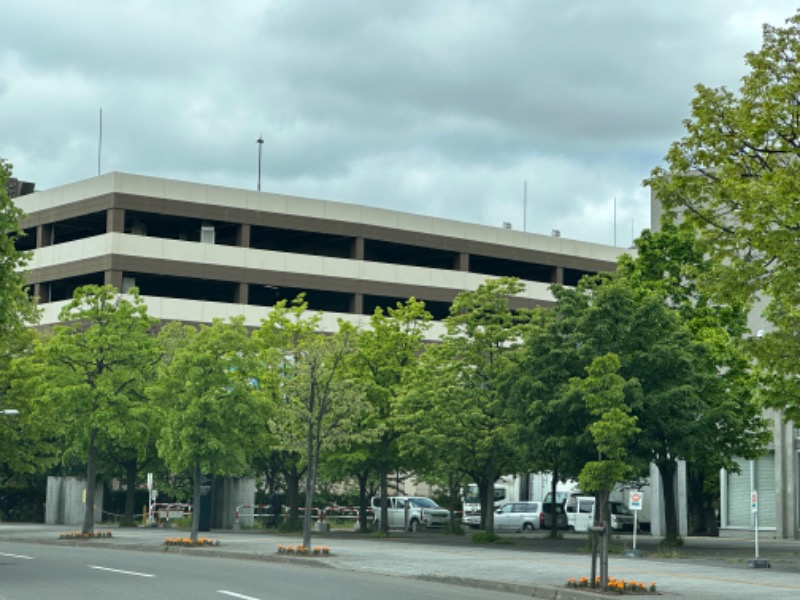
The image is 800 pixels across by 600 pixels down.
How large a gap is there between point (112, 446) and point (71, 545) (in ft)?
46.4

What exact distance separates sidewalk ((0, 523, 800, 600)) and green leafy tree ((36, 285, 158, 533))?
355 centimetres

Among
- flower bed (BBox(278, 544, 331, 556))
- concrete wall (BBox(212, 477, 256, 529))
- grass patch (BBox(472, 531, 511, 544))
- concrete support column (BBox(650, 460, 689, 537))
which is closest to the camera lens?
flower bed (BBox(278, 544, 331, 556))

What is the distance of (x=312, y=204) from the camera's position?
72625 millimetres

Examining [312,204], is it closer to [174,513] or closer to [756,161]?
[174,513]

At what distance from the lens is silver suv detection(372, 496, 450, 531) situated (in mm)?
53969

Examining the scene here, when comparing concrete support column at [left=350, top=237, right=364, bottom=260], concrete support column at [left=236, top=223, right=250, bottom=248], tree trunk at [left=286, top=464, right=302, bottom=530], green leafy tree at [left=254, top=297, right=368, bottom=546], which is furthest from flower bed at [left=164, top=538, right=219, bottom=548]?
concrete support column at [left=350, top=237, right=364, bottom=260]

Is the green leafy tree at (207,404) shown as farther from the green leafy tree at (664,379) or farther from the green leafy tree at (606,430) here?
the green leafy tree at (606,430)

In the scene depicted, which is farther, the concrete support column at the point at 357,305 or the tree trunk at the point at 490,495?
the concrete support column at the point at 357,305

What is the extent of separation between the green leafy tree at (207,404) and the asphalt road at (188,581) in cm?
621

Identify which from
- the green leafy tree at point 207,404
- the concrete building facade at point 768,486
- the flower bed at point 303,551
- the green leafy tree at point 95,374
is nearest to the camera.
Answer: the flower bed at point 303,551

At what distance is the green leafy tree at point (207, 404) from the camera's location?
35469 millimetres

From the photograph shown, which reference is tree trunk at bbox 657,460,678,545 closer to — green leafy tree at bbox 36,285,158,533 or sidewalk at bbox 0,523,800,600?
sidewalk at bbox 0,523,800,600

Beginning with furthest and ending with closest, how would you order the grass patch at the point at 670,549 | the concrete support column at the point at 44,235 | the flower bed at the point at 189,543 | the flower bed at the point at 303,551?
the concrete support column at the point at 44,235 → the flower bed at the point at 189,543 → the grass patch at the point at 670,549 → the flower bed at the point at 303,551

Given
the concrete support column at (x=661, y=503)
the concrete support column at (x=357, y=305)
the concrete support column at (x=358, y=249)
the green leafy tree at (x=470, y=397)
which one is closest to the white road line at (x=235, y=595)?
the green leafy tree at (x=470, y=397)
